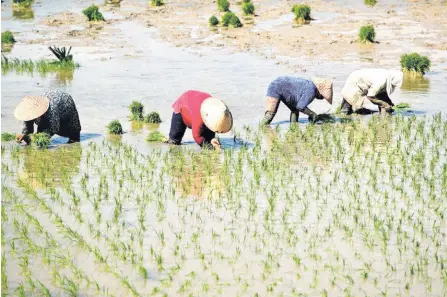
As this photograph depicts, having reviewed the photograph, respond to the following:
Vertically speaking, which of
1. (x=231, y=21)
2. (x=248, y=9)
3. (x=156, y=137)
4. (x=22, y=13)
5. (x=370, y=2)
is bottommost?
(x=156, y=137)

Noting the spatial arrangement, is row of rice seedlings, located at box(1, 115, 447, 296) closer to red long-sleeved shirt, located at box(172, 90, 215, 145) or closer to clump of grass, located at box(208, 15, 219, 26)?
red long-sleeved shirt, located at box(172, 90, 215, 145)

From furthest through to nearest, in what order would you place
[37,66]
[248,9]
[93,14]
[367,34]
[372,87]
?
[248,9] < [93,14] < [367,34] < [37,66] < [372,87]

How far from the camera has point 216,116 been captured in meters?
9.61

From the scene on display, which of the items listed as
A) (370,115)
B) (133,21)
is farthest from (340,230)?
(133,21)

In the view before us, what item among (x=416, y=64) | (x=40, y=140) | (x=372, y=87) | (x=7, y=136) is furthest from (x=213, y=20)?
(x=40, y=140)

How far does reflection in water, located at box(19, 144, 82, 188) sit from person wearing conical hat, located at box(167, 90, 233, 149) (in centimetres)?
123

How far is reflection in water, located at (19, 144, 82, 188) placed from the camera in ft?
30.3

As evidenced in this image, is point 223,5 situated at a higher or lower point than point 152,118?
higher

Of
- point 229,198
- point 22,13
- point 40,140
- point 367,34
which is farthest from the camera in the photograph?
point 22,13

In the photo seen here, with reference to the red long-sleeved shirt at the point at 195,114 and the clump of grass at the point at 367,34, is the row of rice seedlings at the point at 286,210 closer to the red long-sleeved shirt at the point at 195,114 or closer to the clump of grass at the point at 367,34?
the red long-sleeved shirt at the point at 195,114

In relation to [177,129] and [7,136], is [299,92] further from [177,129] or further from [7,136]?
[7,136]

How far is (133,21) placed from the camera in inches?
982

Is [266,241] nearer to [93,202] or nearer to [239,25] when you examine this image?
[93,202]

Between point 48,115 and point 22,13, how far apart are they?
17689 mm
